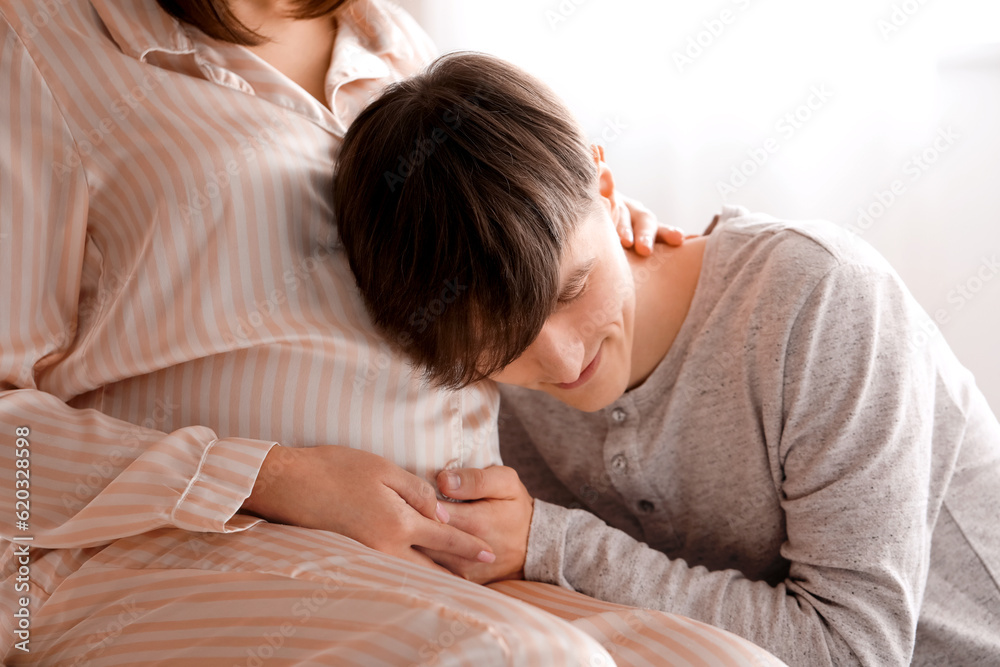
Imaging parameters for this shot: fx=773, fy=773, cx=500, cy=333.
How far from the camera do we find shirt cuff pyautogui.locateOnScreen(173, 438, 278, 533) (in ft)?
2.29

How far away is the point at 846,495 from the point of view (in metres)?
0.76

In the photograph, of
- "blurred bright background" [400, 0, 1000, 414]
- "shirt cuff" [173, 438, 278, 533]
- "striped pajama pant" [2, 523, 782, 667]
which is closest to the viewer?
"striped pajama pant" [2, 523, 782, 667]

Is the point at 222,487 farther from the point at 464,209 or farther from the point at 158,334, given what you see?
the point at 464,209

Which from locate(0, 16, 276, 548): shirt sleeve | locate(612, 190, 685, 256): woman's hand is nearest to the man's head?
locate(612, 190, 685, 256): woman's hand

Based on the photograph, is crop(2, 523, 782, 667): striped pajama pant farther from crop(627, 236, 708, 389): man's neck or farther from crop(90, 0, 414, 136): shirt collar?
crop(90, 0, 414, 136): shirt collar

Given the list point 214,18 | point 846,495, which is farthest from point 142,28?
point 846,495

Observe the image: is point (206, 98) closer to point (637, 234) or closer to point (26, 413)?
point (26, 413)

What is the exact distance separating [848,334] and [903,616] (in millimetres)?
277

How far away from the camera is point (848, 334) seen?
2.52 feet

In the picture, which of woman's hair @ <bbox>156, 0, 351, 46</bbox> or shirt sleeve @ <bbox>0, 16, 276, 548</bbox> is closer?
shirt sleeve @ <bbox>0, 16, 276, 548</bbox>

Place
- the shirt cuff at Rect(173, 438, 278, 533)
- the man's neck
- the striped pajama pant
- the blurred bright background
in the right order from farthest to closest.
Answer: the blurred bright background
the man's neck
the shirt cuff at Rect(173, 438, 278, 533)
the striped pajama pant

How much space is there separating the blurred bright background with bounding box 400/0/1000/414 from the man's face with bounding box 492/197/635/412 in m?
0.50

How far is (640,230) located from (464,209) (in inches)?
12.5

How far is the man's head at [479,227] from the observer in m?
0.71
